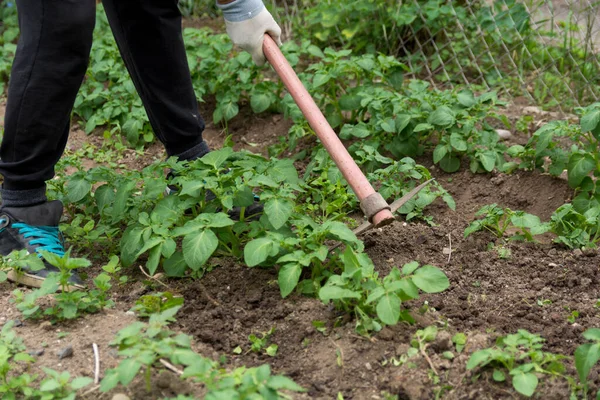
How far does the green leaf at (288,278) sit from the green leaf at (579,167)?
1338 millimetres

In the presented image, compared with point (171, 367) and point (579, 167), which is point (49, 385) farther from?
point (579, 167)

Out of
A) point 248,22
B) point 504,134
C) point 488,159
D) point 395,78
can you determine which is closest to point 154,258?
point 248,22

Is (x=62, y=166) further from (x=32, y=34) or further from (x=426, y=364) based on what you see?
(x=426, y=364)

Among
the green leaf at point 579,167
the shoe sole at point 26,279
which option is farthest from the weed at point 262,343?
the green leaf at point 579,167

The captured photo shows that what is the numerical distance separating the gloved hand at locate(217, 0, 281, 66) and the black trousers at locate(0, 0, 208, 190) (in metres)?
0.24

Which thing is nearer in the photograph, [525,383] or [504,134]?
[525,383]

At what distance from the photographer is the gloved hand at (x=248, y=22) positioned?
295 cm

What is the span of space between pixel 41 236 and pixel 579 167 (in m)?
2.10

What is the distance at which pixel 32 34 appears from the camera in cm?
265

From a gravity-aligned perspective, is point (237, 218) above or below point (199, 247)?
below

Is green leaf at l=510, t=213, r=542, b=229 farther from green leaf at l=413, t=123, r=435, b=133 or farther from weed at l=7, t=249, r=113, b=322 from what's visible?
weed at l=7, t=249, r=113, b=322

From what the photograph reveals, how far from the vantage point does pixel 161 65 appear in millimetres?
3082

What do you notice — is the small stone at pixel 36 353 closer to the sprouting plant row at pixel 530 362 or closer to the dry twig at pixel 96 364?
the dry twig at pixel 96 364

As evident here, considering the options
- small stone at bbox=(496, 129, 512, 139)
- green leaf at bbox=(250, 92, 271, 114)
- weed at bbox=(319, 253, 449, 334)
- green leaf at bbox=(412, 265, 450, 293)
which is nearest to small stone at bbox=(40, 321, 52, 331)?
weed at bbox=(319, 253, 449, 334)
